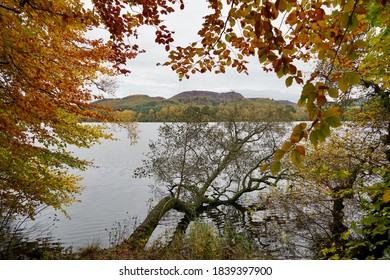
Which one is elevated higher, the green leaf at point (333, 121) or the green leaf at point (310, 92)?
the green leaf at point (310, 92)

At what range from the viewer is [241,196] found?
18359 mm

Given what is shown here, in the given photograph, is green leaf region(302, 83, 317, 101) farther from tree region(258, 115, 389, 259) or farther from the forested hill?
the forested hill

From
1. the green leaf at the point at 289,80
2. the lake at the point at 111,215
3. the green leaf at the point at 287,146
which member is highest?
the green leaf at the point at 289,80

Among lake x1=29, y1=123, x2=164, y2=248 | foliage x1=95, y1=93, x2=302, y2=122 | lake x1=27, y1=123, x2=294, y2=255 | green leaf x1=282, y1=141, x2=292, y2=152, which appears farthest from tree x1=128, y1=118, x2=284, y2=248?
green leaf x1=282, y1=141, x2=292, y2=152

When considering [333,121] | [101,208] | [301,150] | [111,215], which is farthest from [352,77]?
[101,208]

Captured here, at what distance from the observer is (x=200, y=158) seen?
14406 millimetres

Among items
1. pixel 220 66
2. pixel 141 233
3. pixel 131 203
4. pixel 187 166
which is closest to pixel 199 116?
pixel 187 166

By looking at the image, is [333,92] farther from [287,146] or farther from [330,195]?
[330,195]

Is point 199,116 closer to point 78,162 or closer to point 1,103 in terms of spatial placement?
point 78,162

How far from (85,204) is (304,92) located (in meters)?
17.8

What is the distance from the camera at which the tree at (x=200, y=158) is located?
544 inches

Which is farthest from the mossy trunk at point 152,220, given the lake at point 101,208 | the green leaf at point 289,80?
the green leaf at point 289,80

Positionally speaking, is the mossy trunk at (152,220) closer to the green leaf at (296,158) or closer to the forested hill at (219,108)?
the forested hill at (219,108)

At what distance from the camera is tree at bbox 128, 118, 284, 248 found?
13828 mm
